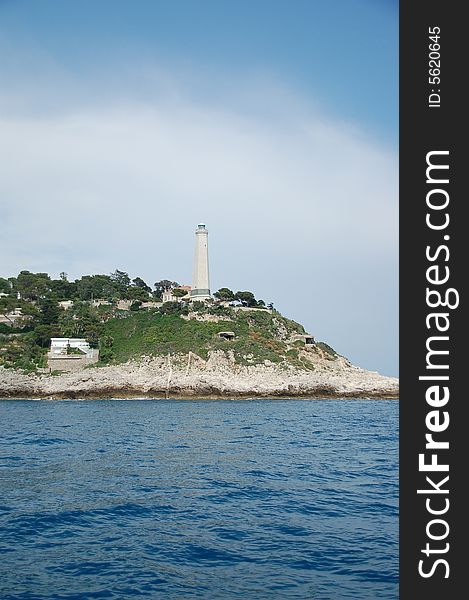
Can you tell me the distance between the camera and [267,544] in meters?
10.5

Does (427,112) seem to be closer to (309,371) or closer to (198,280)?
(309,371)

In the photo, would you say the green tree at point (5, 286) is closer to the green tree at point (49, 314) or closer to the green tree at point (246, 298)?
the green tree at point (49, 314)

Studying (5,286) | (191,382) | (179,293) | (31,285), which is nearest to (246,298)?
(179,293)

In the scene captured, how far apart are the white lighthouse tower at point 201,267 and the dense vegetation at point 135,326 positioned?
2.03m

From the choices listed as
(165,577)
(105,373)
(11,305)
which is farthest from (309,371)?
(165,577)

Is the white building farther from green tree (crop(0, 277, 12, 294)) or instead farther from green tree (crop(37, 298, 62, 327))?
green tree (crop(0, 277, 12, 294))

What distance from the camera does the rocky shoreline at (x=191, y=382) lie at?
5747cm

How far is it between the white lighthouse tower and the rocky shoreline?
17492 millimetres

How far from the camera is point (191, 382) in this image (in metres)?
58.9

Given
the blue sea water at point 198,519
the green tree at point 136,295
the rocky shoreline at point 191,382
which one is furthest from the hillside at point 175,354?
the blue sea water at point 198,519

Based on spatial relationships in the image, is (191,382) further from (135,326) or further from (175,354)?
(135,326)

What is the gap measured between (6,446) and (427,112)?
21.9 metres

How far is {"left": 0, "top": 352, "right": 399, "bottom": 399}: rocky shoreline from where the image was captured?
57469mm

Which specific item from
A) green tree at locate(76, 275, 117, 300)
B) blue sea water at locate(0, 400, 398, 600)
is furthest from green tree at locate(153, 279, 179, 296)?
blue sea water at locate(0, 400, 398, 600)
